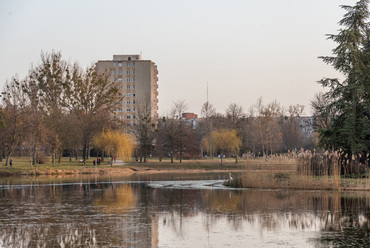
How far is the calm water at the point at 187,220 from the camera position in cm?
1277

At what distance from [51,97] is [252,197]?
180 feet

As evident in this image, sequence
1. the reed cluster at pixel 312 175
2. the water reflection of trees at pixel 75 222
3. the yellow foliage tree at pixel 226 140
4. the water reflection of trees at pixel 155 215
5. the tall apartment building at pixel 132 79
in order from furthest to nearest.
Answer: the tall apartment building at pixel 132 79 < the yellow foliage tree at pixel 226 140 < the reed cluster at pixel 312 175 < the water reflection of trees at pixel 155 215 < the water reflection of trees at pixel 75 222

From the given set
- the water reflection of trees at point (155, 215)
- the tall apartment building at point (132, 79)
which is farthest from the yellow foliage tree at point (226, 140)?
the tall apartment building at point (132, 79)

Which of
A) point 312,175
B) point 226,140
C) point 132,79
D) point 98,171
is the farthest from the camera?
point 132,79

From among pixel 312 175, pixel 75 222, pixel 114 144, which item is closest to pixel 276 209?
pixel 75 222

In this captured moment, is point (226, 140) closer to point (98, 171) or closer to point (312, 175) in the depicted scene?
point (98, 171)

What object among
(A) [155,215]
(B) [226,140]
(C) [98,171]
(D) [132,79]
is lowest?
(C) [98,171]

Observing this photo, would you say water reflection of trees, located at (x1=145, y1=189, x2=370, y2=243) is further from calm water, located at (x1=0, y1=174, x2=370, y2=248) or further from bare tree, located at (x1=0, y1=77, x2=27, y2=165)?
bare tree, located at (x1=0, y1=77, x2=27, y2=165)

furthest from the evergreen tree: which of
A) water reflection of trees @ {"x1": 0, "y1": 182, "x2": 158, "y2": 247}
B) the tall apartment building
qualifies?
Result: the tall apartment building

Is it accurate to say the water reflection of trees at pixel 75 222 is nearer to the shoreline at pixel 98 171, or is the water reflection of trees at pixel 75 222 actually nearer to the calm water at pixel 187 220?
the calm water at pixel 187 220

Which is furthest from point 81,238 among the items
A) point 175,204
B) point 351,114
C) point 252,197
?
point 351,114

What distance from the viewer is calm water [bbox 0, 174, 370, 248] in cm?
1277

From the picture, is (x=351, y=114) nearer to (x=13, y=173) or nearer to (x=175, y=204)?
(x=175, y=204)

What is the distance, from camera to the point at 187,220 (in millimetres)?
16641
